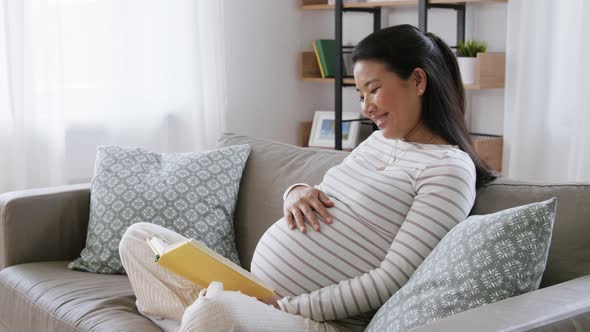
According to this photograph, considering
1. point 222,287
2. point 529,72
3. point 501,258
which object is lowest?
point 222,287

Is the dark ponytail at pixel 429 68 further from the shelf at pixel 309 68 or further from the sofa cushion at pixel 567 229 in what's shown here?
the shelf at pixel 309 68

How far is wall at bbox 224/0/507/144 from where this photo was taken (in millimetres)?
3941

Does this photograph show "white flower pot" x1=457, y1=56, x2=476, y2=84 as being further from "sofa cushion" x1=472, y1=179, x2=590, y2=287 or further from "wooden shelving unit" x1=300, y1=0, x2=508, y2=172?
"sofa cushion" x1=472, y1=179, x2=590, y2=287

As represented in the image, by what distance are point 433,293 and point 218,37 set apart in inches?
104

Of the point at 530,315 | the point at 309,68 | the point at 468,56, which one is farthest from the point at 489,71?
the point at 530,315

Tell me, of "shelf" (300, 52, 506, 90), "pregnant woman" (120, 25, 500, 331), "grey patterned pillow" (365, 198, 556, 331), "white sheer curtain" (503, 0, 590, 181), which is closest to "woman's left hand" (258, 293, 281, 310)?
"pregnant woman" (120, 25, 500, 331)

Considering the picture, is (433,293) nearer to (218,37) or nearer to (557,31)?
(557,31)

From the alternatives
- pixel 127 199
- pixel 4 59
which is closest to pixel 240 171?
pixel 127 199

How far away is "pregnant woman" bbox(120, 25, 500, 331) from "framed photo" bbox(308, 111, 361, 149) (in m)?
2.15

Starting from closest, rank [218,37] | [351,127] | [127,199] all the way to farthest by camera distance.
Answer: [127,199]
[218,37]
[351,127]

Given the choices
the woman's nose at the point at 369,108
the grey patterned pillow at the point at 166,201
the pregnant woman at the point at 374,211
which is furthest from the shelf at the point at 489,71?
the woman's nose at the point at 369,108

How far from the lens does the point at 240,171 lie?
2.32m

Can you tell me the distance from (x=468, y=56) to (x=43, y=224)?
192cm

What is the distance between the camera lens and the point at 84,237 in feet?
7.84
